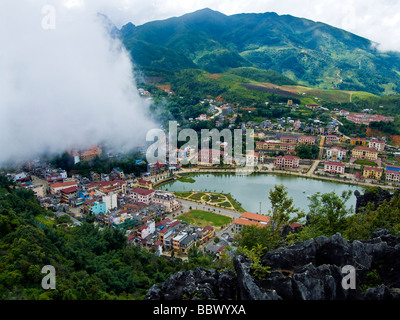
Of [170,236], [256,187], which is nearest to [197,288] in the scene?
[170,236]

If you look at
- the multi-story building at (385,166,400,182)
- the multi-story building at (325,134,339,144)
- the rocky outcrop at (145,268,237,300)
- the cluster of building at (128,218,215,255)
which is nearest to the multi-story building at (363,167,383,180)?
the multi-story building at (385,166,400,182)

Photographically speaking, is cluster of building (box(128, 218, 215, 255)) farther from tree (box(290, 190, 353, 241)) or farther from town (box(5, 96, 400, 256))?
tree (box(290, 190, 353, 241))

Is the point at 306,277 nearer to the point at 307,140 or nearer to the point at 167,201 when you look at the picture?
the point at 167,201

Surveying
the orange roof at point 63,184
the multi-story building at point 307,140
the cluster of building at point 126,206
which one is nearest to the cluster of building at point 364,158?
the multi-story building at point 307,140

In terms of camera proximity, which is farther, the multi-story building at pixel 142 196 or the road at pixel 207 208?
the multi-story building at pixel 142 196

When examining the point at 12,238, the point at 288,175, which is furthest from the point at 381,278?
the point at 288,175

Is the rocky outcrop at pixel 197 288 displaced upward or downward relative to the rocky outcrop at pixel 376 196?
upward

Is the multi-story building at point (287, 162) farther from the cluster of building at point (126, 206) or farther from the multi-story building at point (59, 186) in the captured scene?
the multi-story building at point (59, 186)
